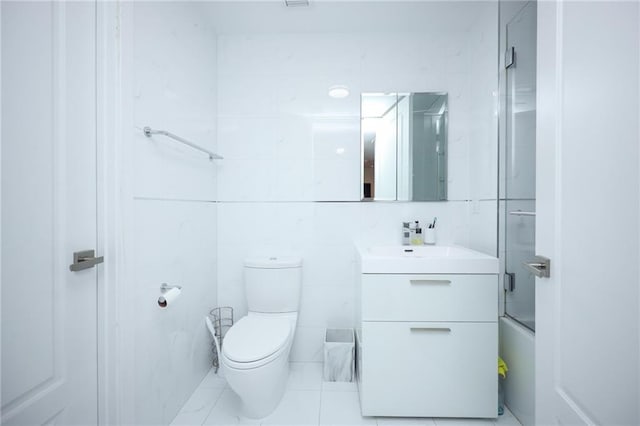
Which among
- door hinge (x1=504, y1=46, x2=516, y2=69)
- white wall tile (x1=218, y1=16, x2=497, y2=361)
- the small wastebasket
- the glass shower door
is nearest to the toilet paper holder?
white wall tile (x1=218, y1=16, x2=497, y2=361)

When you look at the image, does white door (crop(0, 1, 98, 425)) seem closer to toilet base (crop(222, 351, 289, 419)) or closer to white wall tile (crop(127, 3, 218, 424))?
white wall tile (crop(127, 3, 218, 424))

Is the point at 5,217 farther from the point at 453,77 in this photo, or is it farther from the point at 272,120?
the point at 453,77

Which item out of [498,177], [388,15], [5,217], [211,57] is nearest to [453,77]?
[388,15]

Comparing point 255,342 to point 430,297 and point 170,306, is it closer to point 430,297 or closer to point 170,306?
point 170,306

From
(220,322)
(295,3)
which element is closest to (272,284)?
(220,322)

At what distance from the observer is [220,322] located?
192 cm

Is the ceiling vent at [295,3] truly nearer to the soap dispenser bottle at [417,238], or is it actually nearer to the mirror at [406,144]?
Result: the mirror at [406,144]

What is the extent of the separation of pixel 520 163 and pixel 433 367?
3.69ft

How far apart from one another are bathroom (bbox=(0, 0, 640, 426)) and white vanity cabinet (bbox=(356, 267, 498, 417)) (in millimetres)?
120

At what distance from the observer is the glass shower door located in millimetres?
1311

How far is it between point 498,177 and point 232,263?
70.5 inches

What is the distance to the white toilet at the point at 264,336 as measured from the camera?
1.28 m

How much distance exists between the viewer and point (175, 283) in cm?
141

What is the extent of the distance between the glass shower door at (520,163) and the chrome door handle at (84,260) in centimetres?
177
